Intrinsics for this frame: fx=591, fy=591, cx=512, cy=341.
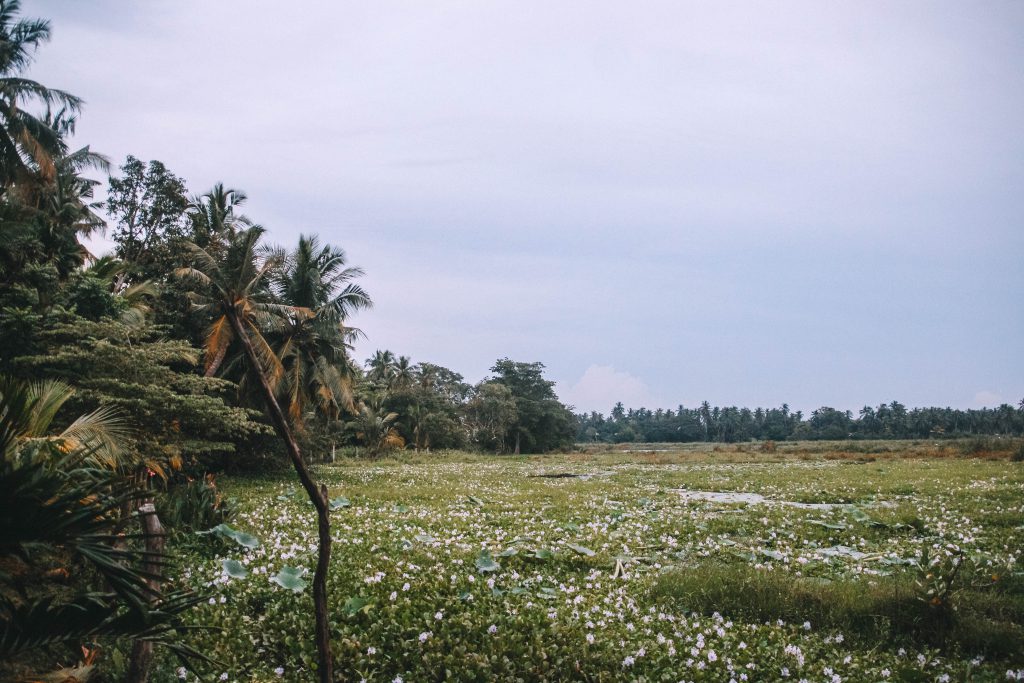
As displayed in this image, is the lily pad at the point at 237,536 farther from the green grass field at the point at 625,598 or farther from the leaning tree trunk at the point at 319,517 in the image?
the leaning tree trunk at the point at 319,517

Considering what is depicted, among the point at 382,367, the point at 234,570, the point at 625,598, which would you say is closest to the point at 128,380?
the point at 234,570

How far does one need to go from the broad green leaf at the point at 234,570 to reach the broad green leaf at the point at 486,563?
111 inches

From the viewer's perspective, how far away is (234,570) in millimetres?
7035

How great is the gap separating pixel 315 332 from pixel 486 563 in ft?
56.4

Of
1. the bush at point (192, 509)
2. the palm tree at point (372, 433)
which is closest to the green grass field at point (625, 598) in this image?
the bush at point (192, 509)

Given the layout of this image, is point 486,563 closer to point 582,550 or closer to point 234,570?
point 582,550

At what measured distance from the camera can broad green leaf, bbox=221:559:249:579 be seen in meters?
6.91

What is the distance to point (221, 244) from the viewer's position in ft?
75.9

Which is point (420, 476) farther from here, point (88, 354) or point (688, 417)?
point (688, 417)

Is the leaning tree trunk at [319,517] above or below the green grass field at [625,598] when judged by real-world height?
above

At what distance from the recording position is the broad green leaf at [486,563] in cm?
749

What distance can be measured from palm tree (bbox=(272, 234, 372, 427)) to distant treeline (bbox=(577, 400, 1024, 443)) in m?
74.2

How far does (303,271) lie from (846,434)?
11278 cm

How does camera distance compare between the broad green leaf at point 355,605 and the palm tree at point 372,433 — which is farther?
the palm tree at point 372,433
